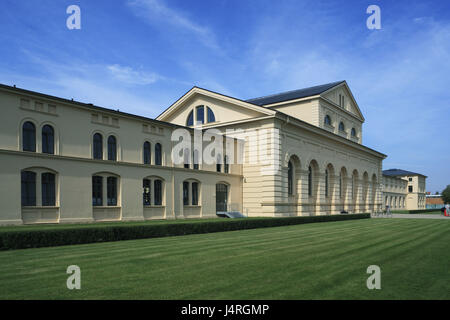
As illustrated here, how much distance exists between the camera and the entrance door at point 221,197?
33912mm

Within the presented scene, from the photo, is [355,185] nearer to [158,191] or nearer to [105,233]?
[158,191]

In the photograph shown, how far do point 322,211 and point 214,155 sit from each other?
17.7m

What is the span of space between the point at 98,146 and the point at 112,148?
3.52ft

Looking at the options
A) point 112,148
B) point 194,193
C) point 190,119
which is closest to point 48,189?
point 112,148

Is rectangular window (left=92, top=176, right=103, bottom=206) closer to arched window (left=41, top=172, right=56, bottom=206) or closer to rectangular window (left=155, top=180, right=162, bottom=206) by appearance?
arched window (left=41, top=172, right=56, bottom=206)

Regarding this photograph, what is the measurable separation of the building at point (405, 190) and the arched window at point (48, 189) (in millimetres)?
76804

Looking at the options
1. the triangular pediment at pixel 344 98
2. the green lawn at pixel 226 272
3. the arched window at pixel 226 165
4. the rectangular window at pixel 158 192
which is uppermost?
the triangular pediment at pixel 344 98

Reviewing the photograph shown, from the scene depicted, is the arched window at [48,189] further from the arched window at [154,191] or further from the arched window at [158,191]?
the arched window at [158,191]

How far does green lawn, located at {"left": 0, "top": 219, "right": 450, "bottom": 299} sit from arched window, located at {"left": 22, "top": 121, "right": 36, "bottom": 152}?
8.56 metres

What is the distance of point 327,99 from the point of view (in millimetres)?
46844

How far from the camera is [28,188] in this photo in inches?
802
